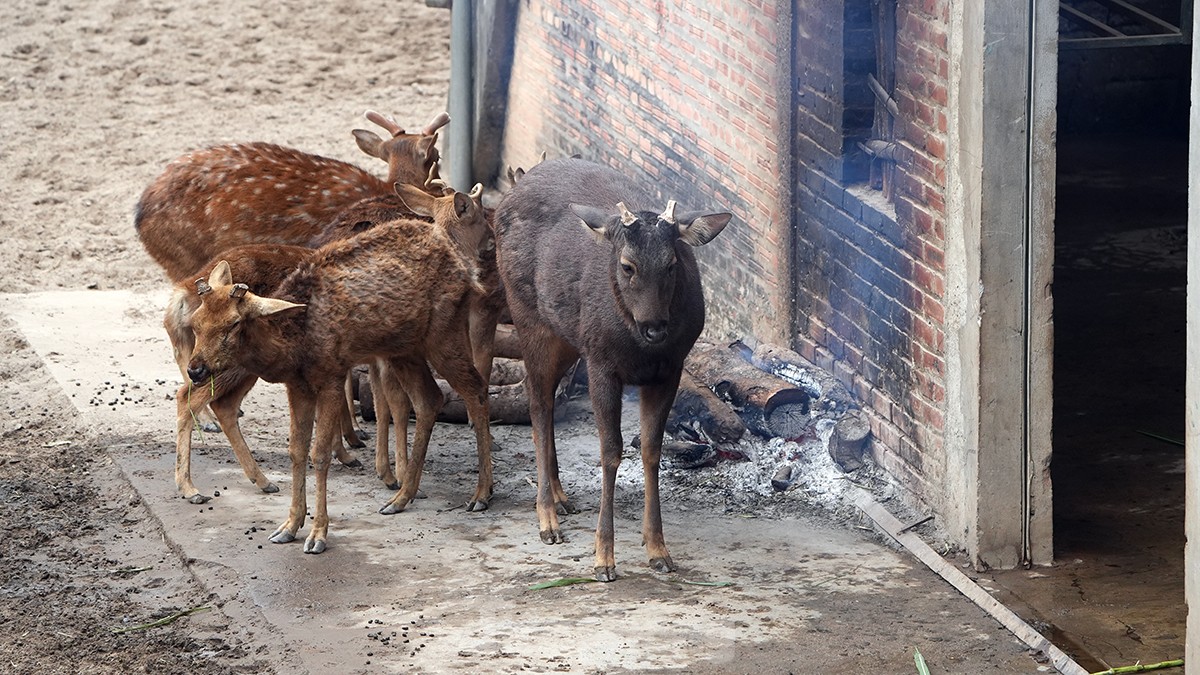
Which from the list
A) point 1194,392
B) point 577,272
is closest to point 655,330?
point 577,272

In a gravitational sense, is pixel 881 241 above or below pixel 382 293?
above

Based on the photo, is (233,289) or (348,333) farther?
(348,333)

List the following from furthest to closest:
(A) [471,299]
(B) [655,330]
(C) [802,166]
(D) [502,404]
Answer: (D) [502,404]
(C) [802,166]
(A) [471,299]
(B) [655,330]

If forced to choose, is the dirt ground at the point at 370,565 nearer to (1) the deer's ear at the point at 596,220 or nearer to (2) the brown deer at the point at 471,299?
(2) the brown deer at the point at 471,299

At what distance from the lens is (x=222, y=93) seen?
52.9 feet

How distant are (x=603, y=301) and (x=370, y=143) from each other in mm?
3067

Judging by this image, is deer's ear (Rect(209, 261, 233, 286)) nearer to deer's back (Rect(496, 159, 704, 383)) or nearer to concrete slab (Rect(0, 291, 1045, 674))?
concrete slab (Rect(0, 291, 1045, 674))

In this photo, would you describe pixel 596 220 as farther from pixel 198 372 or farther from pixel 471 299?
pixel 198 372

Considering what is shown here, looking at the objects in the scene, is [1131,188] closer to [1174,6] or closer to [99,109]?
[1174,6]

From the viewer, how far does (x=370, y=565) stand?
7266 millimetres

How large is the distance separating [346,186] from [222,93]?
7406mm

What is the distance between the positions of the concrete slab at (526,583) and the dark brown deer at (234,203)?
1008 millimetres

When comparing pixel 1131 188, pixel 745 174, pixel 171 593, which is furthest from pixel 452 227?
pixel 1131 188

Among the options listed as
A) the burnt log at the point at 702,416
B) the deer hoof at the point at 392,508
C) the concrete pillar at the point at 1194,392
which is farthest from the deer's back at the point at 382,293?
the concrete pillar at the point at 1194,392
